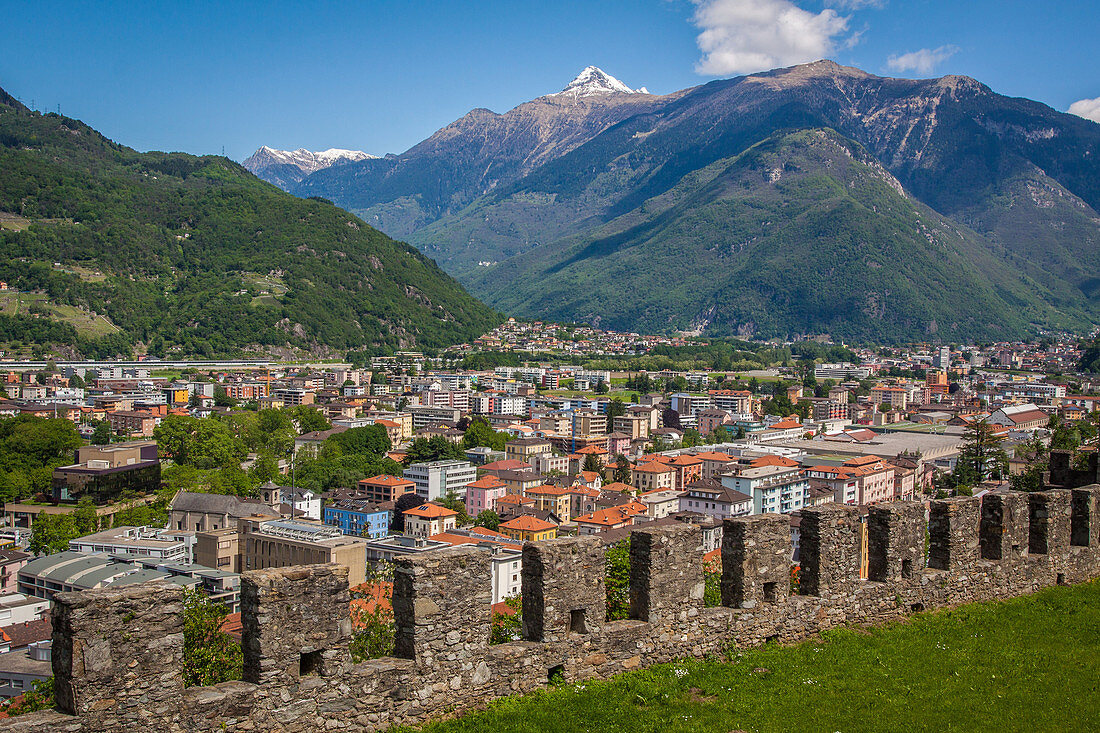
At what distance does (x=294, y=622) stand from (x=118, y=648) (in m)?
1.38

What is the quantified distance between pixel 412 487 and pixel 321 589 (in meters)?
66.1

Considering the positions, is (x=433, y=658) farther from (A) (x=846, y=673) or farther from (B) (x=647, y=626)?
(A) (x=846, y=673)

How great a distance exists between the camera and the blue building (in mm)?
59656

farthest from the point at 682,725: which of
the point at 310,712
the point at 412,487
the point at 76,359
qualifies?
the point at 76,359

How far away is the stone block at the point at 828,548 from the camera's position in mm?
10859

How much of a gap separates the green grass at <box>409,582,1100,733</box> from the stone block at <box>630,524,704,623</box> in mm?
639

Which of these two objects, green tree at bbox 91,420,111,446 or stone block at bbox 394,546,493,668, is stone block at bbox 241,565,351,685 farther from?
green tree at bbox 91,420,111,446

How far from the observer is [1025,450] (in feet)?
214

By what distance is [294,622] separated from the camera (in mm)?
7371

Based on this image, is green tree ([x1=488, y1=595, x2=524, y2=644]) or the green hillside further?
the green hillside

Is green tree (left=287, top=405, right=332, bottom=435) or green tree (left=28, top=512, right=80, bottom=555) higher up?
green tree (left=287, top=405, right=332, bottom=435)

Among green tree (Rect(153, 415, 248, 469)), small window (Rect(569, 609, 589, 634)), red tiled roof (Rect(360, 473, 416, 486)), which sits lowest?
red tiled roof (Rect(360, 473, 416, 486))

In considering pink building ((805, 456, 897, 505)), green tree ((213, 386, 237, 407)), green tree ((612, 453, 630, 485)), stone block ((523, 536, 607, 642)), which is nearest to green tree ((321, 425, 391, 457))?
green tree ((612, 453, 630, 485))

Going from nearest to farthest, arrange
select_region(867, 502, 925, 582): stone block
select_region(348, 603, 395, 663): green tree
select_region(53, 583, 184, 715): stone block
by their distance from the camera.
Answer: select_region(53, 583, 184, 715): stone block → select_region(348, 603, 395, 663): green tree → select_region(867, 502, 925, 582): stone block
